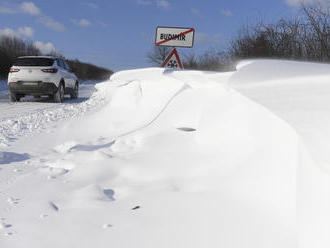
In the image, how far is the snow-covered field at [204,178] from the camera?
167 cm

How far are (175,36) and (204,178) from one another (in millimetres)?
6338

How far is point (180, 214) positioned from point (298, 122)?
0.92 m

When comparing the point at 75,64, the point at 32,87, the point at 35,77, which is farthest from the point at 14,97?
the point at 75,64

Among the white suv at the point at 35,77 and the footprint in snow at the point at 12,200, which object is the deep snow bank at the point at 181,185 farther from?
the white suv at the point at 35,77

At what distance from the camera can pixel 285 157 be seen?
6.60 feet

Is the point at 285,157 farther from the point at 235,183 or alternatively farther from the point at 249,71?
the point at 249,71

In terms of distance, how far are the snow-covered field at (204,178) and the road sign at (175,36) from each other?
186 inches

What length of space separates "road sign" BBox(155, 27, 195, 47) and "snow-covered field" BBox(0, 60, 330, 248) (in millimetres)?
4720

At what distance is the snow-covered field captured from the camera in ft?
5.49

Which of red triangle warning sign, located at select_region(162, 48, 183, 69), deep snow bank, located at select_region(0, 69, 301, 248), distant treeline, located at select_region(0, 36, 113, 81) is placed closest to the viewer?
deep snow bank, located at select_region(0, 69, 301, 248)

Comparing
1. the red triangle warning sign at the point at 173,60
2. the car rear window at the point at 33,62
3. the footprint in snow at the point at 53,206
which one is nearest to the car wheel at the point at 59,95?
the car rear window at the point at 33,62

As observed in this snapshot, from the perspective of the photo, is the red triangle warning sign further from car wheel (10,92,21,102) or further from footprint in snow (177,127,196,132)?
car wheel (10,92,21,102)

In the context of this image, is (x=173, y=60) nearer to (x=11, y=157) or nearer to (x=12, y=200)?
Answer: (x=11, y=157)

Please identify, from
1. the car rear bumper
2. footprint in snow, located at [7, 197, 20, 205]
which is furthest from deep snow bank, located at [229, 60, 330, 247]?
the car rear bumper
